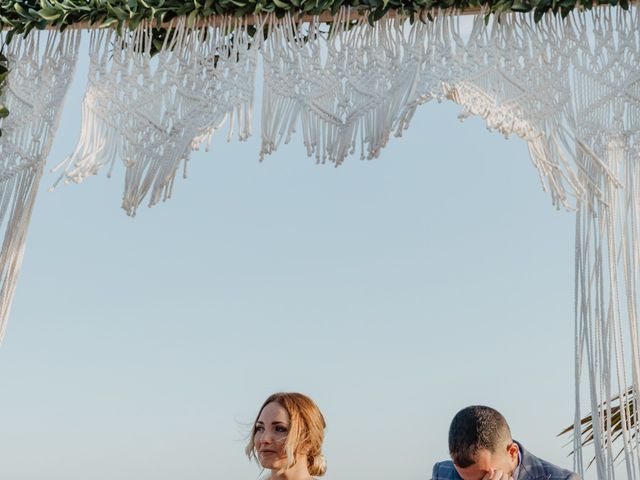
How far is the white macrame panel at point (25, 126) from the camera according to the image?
2.17 meters

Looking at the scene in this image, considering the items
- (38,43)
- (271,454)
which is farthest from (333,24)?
(271,454)

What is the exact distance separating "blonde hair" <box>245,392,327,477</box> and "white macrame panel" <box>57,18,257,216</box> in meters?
0.52

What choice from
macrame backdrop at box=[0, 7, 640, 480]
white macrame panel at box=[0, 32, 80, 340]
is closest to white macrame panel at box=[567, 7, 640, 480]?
macrame backdrop at box=[0, 7, 640, 480]

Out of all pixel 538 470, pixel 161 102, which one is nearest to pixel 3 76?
pixel 161 102

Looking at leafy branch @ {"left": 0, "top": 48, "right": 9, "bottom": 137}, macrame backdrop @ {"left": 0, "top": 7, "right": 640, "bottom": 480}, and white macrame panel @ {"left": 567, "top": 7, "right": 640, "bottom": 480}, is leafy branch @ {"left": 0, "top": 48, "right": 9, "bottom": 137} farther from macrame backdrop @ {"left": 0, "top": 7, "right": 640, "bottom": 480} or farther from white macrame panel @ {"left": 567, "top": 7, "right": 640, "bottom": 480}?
white macrame panel @ {"left": 567, "top": 7, "right": 640, "bottom": 480}

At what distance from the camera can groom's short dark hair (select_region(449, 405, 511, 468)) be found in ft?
5.29

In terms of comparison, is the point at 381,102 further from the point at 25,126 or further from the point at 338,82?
the point at 25,126

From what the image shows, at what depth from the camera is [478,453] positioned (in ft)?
5.28

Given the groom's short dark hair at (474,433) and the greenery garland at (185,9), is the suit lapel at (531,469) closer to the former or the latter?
the groom's short dark hair at (474,433)

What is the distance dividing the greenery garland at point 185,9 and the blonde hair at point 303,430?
2.80 ft

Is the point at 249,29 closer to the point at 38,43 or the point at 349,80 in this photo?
the point at 349,80

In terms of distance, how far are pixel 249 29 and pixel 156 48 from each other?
0.22 meters

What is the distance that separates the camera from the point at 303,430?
2.07m

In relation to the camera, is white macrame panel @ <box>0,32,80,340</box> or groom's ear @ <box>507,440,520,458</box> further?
white macrame panel @ <box>0,32,80,340</box>
